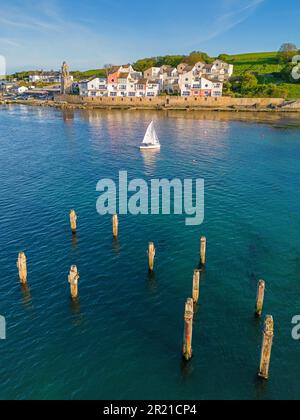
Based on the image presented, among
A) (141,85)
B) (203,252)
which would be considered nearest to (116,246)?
(203,252)

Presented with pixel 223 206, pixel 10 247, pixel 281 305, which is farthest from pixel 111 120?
pixel 281 305

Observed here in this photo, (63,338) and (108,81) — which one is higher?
(108,81)

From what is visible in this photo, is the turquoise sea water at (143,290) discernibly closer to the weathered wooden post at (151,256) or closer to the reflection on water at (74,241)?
the reflection on water at (74,241)

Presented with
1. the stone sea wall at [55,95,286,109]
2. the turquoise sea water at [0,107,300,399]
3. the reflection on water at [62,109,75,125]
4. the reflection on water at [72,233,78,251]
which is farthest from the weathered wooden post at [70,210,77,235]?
the stone sea wall at [55,95,286,109]

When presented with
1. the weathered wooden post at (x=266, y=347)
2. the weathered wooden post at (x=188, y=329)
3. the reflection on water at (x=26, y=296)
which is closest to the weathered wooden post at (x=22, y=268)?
the reflection on water at (x=26, y=296)

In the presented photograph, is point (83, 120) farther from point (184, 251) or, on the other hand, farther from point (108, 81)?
point (184, 251)
